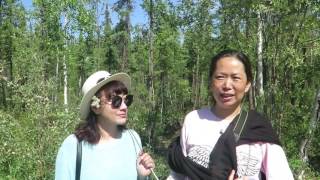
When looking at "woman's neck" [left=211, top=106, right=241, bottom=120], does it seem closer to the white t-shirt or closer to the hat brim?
the white t-shirt

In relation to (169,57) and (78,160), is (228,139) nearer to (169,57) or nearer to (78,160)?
(78,160)

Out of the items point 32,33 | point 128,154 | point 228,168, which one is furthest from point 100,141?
point 32,33

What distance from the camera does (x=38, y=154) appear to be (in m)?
7.69

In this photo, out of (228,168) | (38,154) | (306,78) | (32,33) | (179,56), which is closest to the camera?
(228,168)

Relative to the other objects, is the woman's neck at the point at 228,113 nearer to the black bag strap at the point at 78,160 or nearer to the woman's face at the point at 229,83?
the woman's face at the point at 229,83

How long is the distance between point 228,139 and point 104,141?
78 centimetres

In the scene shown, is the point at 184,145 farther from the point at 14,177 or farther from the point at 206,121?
the point at 14,177

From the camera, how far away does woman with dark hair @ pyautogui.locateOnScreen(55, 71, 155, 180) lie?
2.83 meters

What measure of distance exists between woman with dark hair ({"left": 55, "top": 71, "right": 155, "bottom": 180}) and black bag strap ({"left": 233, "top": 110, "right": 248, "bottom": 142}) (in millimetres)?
549

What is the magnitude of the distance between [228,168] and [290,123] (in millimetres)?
9618

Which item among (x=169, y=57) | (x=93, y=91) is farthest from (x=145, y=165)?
(x=169, y=57)

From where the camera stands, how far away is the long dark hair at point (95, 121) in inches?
114

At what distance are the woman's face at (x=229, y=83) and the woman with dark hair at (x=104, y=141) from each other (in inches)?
21.9

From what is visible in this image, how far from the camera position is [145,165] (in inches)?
113
